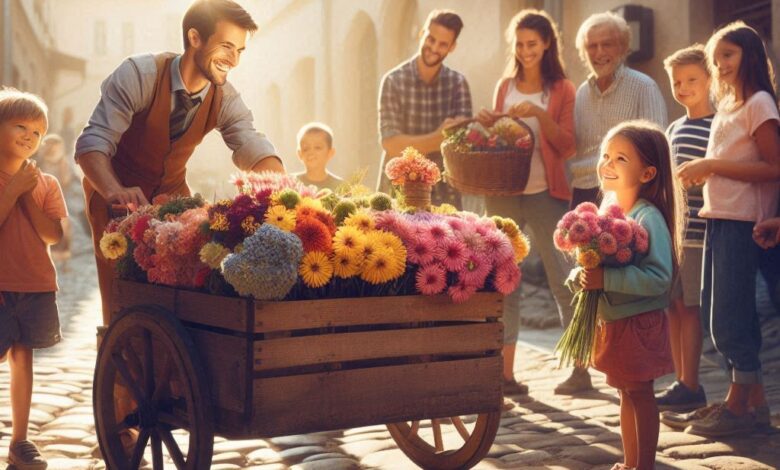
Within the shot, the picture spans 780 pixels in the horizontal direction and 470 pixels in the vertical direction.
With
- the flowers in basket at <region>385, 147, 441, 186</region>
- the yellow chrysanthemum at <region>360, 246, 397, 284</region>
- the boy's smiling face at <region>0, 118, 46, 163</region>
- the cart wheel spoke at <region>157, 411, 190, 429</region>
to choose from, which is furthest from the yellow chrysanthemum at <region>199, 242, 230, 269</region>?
the boy's smiling face at <region>0, 118, 46, 163</region>

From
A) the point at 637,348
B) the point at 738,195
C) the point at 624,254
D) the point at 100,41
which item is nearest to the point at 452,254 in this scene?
the point at 624,254

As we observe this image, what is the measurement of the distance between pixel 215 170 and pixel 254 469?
34.7 metres

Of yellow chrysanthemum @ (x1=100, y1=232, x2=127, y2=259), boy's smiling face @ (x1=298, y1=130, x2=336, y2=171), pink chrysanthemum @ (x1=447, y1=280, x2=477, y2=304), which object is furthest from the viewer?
boy's smiling face @ (x1=298, y1=130, x2=336, y2=171)

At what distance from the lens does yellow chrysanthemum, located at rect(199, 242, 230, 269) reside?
362cm

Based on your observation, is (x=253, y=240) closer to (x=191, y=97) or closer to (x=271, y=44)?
(x=191, y=97)

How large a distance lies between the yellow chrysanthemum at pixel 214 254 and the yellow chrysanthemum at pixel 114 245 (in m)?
0.66

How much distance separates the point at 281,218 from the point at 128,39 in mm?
57314

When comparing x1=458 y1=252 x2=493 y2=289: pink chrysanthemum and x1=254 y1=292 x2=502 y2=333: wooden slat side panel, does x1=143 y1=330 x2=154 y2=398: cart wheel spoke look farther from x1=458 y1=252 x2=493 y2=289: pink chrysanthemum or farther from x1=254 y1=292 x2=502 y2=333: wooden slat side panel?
x1=458 y1=252 x2=493 y2=289: pink chrysanthemum

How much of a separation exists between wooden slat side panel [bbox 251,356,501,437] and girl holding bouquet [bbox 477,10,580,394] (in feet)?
8.02

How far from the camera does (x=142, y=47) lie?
2261 inches

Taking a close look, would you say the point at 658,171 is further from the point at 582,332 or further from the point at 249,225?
the point at 249,225

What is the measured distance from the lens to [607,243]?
4.25m

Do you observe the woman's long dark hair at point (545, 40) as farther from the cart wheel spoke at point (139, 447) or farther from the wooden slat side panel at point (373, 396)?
the cart wheel spoke at point (139, 447)

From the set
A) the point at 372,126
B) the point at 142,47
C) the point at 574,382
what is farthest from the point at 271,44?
the point at 142,47
